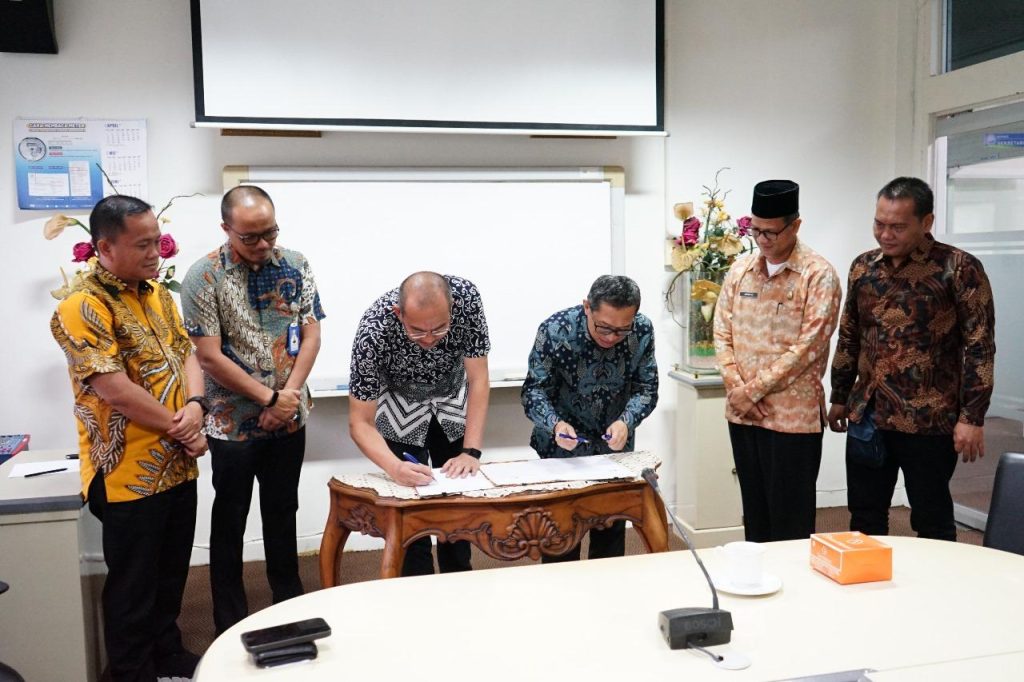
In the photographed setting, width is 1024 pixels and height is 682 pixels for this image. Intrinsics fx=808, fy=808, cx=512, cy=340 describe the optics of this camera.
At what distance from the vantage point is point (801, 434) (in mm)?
2830

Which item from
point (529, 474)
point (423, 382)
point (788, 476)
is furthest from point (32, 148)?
point (788, 476)

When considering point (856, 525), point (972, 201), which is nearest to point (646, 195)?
point (972, 201)

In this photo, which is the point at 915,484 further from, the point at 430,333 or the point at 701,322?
the point at 430,333

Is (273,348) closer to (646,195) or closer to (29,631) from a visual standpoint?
(29,631)

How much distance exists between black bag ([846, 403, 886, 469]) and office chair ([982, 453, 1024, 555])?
703mm

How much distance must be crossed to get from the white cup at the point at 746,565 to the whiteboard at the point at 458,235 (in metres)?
2.38

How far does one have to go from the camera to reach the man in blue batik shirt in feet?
8.53

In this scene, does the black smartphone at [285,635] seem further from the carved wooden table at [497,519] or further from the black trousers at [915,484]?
the black trousers at [915,484]

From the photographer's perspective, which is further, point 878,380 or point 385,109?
point 385,109

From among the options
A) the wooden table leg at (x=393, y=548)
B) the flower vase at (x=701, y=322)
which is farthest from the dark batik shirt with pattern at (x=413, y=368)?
the flower vase at (x=701, y=322)

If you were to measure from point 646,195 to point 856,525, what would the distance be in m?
1.98

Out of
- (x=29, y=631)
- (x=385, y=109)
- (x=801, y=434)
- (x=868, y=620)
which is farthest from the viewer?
(x=385, y=109)

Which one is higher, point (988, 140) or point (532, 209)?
point (988, 140)

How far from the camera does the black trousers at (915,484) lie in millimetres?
2770
